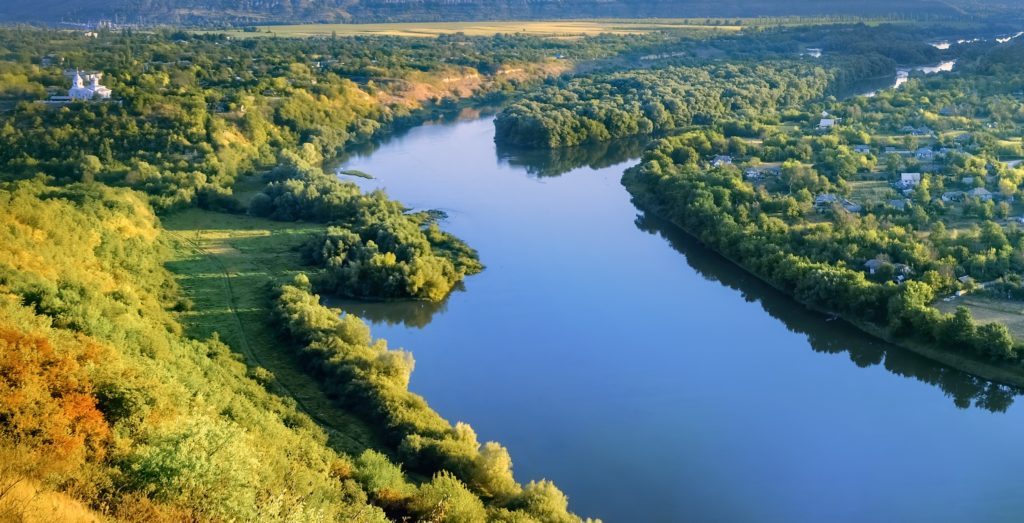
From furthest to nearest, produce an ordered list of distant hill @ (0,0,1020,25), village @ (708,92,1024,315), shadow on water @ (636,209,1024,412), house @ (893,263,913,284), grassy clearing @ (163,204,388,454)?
distant hill @ (0,0,1020,25) < village @ (708,92,1024,315) < house @ (893,263,913,284) < shadow on water @ (636,209,1024,412) < grassy clearing @ (163,204,388,454)

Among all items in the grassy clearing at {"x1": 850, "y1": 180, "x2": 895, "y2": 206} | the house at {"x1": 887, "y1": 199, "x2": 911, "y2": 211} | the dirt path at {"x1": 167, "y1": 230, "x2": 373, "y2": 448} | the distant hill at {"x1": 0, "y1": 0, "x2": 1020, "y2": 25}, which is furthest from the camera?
the distant hill at {"x1": 0, "y1": 0, "x2": 1020, "y2": 25}

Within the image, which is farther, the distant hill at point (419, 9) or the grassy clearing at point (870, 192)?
the distant hill at point (419, 9)

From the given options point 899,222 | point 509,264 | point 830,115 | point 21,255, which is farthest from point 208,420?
point 830,115

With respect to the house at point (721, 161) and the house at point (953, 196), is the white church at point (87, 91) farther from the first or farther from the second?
the house at point (953, 196)

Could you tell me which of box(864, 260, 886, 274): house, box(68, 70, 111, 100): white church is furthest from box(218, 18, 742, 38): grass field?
box(864, 260, 886, 274): house

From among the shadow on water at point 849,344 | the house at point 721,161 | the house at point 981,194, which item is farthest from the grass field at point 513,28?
the shadow on water at point 849,344

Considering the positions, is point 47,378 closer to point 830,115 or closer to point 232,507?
point 232,507

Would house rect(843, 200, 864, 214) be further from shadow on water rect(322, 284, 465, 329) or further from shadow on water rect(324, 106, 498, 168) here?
shadow on water rect(324, 106, 498, 168)
